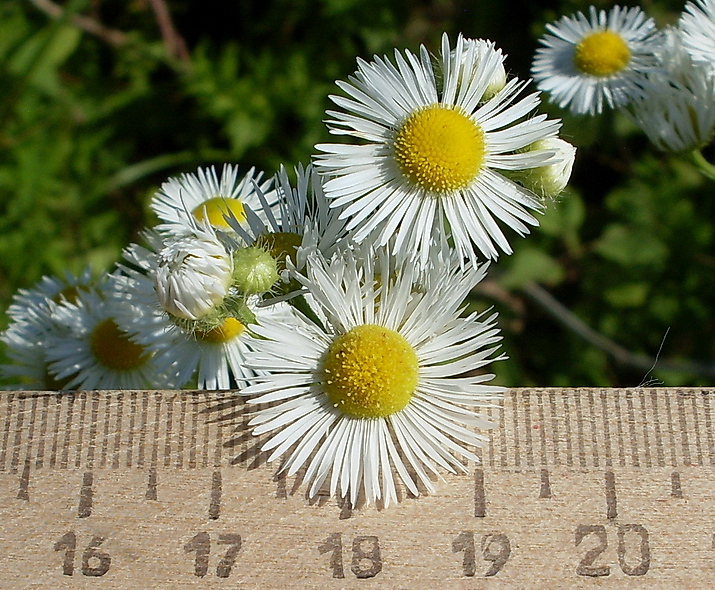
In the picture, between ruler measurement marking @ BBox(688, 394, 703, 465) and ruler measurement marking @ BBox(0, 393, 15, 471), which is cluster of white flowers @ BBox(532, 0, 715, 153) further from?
ruler measurement marking @ BBox(0, 393, 15, 471)

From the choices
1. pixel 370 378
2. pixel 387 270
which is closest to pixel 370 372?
pixel 370 378

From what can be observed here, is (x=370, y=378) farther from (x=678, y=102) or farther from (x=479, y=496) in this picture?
(x=678, y=102)

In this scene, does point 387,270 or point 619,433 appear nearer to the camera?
point 387,270

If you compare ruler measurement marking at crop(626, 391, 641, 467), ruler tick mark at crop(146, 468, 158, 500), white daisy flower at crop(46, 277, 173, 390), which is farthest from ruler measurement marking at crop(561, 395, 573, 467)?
white daisy flower at crop(46, 277, 173, 390)

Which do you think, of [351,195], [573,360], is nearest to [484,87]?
[351,195]

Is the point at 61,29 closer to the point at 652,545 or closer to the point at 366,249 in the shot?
the point at 366,249

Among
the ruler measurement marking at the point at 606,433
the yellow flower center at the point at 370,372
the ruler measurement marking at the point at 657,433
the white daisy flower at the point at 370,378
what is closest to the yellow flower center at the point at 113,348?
the white daisy flower at the point at 370,378

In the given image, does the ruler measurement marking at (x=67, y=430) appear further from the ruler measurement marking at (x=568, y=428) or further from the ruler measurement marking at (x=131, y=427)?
the ruler measurement marking at (x=568, y=428)
